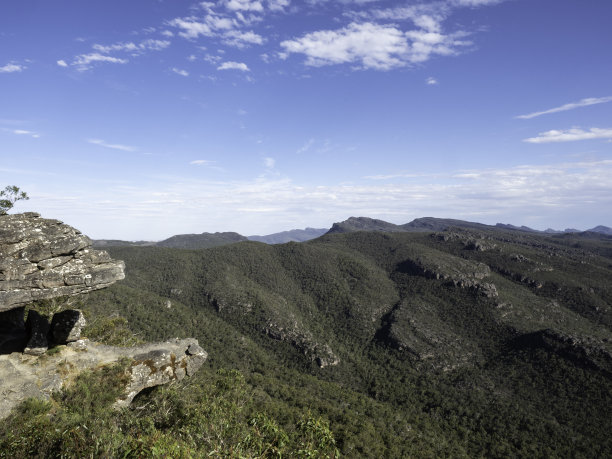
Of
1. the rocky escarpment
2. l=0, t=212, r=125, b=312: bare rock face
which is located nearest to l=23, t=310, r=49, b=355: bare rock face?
the rocky escarpment

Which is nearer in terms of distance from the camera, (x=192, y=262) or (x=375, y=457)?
(x=375, y=457)

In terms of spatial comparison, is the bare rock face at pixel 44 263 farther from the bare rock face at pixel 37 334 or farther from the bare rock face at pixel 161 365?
the bare rock face at pixel 161 365

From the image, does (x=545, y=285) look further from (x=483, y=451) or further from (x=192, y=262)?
(x=192, y=262)

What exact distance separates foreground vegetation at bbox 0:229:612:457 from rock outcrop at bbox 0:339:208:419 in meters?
1.21

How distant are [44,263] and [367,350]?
123m

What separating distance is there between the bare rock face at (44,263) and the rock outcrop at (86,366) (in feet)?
14.8

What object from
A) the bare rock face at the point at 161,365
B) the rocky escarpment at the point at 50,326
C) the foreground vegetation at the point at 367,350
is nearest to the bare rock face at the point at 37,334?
the rocky escarpment at the point at 50,326

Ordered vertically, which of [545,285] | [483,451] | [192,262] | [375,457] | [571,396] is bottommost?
[483,451]

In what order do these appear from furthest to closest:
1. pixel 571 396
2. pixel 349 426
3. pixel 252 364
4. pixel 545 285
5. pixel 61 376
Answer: pixel 545 285
pixel 252 364
pixel 571 396
pixel 349 426
pixel 61 376

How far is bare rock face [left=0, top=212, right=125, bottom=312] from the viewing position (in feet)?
66.4

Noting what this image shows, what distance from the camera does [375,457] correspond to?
53125mm

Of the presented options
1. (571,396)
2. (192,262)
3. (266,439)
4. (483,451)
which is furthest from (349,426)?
(192,262)

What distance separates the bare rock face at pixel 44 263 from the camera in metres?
20.2

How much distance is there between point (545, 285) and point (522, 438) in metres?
98.8
